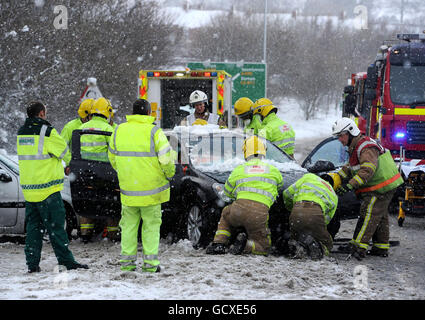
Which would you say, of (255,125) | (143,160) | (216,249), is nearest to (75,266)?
(143,160)

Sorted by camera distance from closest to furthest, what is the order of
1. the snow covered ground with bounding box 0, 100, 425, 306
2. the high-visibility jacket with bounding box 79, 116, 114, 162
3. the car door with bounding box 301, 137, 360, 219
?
1. the snow covered ground with bounding box 0, 100, 425, 306
2. the high-visibility jacket with bounding box 79, 116, 114, 162
3. the car door with bounding box 301, 137, 360, 219

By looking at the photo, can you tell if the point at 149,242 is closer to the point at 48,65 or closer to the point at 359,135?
the point at 359,135

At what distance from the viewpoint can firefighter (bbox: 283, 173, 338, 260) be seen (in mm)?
7594

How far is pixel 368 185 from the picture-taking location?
Result: 28.0 ft

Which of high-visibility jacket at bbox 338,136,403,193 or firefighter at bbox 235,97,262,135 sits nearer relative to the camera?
high-visibility jacket at bbox 338,136,403,193

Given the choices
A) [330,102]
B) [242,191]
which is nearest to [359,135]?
[242,191]

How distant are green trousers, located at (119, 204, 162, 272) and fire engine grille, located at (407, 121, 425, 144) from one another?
798cm

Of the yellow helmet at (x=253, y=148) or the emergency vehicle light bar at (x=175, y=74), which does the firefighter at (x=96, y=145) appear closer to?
the yellow helmet at (x=253, y=148)

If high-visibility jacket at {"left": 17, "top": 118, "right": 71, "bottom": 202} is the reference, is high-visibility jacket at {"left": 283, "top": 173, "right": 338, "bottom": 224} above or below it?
below

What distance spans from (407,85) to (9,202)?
850 cm

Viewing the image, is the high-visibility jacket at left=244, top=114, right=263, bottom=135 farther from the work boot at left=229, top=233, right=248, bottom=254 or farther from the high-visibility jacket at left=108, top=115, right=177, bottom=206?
the high-visibility jacket at left=108, top=115, right=177, bottom=206

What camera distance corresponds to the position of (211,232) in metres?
8.15

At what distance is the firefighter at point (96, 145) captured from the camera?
8758 millimetres

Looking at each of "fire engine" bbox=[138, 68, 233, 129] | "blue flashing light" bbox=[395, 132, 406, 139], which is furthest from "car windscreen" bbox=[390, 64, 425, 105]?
"fire engine" bbox=[138, 68, 233, 129]
